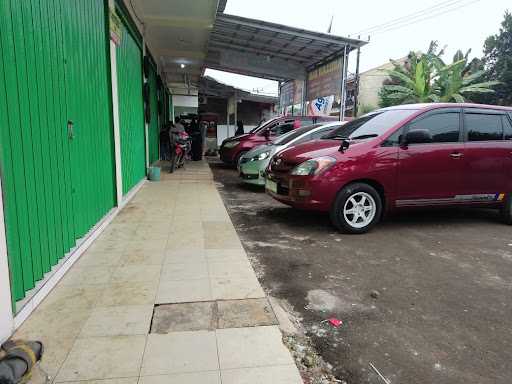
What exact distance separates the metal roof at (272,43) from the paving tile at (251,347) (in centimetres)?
1000

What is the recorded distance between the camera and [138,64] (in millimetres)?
8586

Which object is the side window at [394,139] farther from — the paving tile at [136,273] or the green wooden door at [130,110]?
the green wooden door at [130,110]

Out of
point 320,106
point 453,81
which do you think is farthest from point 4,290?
point 453,81

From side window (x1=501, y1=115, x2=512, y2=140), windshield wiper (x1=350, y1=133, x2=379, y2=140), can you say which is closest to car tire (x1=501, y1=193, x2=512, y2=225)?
side window (x1=501, y1=115, x2=512, y2=140)

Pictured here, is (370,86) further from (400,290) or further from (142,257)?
(142,257)

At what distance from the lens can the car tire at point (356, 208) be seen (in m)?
5.00

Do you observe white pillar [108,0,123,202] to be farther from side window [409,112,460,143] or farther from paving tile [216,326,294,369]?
side window [409,112,460,143]

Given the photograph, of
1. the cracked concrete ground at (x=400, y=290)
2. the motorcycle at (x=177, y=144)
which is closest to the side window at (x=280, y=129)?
the motorcycle at (x=177, y=144)

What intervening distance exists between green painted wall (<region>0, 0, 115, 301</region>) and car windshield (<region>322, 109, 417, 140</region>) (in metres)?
3.52

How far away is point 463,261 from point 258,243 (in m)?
2.36

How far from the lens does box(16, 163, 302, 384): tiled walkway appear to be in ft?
7.26

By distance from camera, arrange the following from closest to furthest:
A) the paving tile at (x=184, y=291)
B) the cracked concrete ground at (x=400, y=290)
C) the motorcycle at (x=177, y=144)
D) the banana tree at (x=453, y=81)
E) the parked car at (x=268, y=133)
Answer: the cracked concrete ground at (x=400, y=290), the paving tile at (x=184, y=291), the parked car at (x=268, y=133), the motorcycle at (x=177, y=144), the banana tree at (x=453, y=81)

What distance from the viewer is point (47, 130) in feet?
10.5

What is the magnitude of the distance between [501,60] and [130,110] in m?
31.6
